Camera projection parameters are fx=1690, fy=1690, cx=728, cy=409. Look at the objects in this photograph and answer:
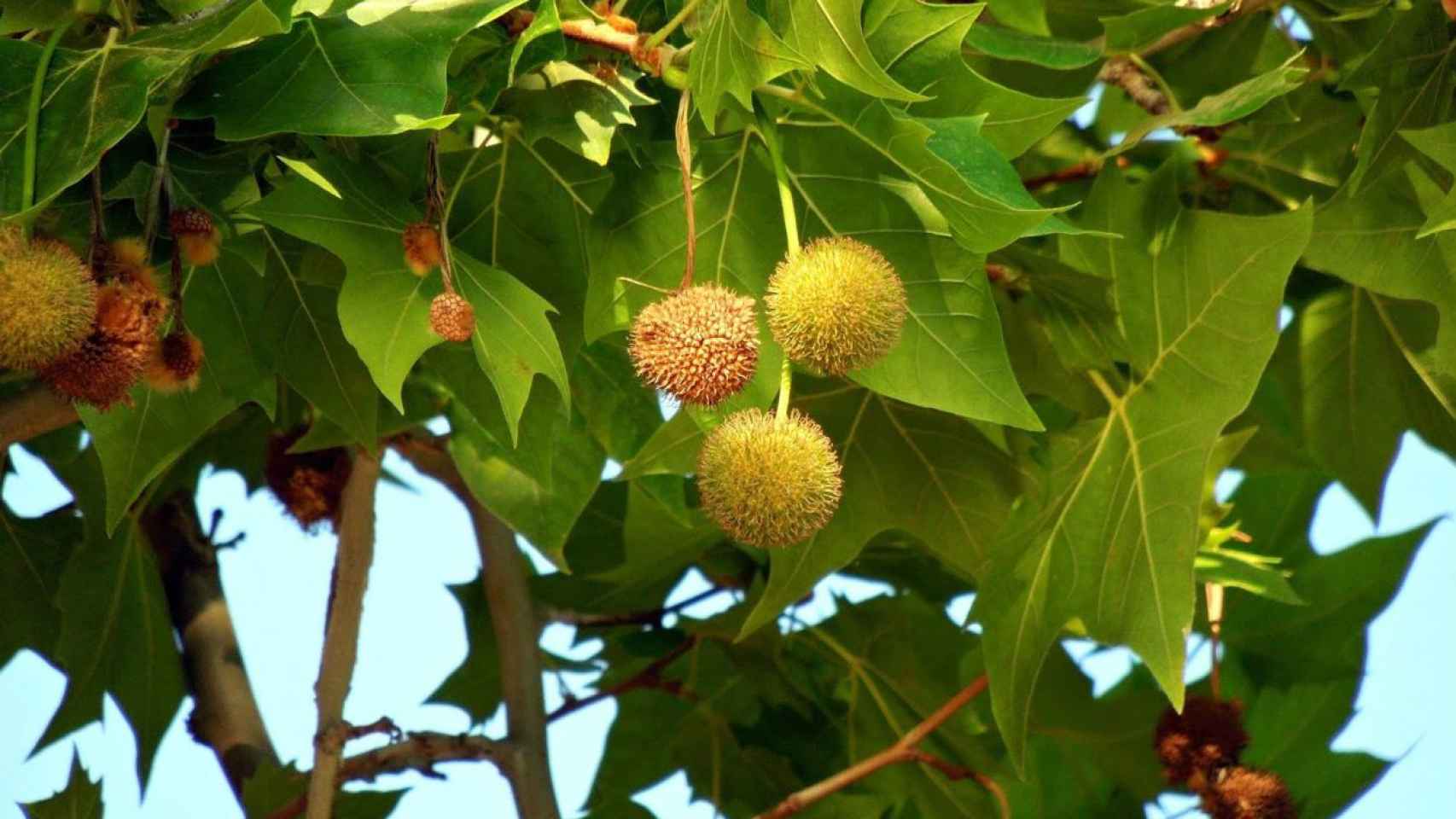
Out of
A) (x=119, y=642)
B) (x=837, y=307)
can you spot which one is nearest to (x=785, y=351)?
(x=837, y=307)

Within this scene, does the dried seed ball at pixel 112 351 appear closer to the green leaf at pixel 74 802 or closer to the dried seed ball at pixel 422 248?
the dried seed ball at pixel 422 248

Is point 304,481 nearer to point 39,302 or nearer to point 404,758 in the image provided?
point 404,758

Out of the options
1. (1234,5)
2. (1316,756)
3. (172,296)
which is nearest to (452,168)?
(172,296)

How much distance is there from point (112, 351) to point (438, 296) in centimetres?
18

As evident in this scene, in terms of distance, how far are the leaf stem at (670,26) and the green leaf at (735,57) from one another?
0.01 metres

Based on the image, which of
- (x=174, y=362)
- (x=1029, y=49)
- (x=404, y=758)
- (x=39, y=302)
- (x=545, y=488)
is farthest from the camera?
(x=404, y=758)

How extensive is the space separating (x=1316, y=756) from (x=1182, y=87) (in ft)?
2.24

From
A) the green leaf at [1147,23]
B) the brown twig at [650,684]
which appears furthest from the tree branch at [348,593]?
the green leaf at [1147,23]

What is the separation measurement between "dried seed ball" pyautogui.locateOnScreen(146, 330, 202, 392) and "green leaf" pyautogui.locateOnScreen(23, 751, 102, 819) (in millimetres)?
519

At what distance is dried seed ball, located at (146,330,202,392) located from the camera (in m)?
0.84

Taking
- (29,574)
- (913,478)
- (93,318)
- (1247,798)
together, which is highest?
(29,574)

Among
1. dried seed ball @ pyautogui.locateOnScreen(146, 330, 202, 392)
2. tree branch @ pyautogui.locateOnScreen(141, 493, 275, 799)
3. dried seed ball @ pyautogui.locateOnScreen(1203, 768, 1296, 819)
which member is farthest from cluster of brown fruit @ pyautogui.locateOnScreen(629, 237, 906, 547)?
tree branch @ pyautogui.locateOnScreen(141, 493, 275, 799)

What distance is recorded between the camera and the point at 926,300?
944 millimetres

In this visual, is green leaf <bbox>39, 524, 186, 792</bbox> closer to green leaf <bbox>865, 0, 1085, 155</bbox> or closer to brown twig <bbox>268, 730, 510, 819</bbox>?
brown twig <bbox>268, 730, 510, 819</bbox>
